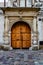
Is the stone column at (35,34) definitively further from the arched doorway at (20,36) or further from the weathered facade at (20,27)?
the arched doorway at (20,36)

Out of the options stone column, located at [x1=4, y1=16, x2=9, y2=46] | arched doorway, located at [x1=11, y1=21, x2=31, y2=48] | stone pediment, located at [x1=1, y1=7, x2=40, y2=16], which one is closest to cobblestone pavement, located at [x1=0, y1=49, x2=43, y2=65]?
stone column, located at [x1=4, y1=16, x2=9, y2=46]

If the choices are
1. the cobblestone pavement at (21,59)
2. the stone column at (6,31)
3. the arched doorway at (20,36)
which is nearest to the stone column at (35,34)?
the arched doorway at (20,36)

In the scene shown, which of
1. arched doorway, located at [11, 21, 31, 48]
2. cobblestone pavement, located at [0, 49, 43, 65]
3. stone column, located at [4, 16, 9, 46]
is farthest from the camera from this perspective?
arched doorway, located at [11, 21, 31, 48]

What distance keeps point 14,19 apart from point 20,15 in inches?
19.8

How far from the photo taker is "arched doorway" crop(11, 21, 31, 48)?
15344 mm

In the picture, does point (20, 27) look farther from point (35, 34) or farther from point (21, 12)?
point (35, 34)

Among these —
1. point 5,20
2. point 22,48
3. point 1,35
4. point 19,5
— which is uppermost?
point 19,5

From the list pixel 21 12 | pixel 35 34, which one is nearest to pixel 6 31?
pixel 21 12

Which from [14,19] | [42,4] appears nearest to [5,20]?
[14,19]

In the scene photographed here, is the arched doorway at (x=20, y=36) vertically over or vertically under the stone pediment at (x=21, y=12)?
under

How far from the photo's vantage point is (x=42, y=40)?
49.7ft

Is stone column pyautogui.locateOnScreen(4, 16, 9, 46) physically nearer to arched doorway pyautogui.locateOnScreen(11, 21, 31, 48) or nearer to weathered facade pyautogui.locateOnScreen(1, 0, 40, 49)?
weathered facade pyautogui.locateOnScreen(1, 0, 40, 49)

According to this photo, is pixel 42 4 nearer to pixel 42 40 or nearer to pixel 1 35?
pixel 42 40

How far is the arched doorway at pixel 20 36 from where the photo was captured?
50.3 feet
